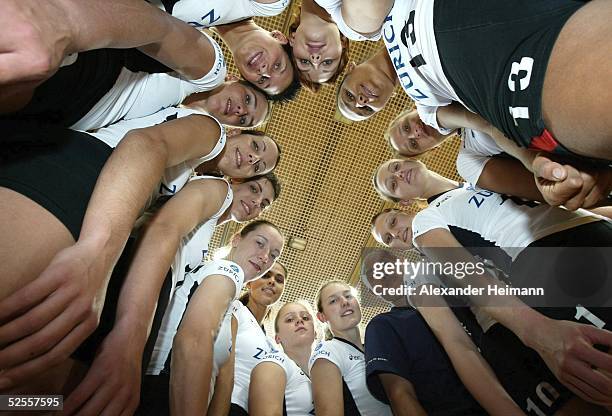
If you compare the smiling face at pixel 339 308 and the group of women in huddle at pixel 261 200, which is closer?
the group of women in huddle at pixel 261 200

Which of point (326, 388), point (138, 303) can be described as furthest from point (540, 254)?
point (138, 303)

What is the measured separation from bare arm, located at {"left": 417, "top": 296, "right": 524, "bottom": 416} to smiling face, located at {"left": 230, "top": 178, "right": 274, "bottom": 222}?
4.05ft

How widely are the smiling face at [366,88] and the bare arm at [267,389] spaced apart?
5.50ft

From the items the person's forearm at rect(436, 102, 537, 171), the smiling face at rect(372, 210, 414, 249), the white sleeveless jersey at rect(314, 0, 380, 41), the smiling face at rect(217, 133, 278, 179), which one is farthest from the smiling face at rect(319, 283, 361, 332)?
the white sleeveless jersey at rect(314, 0, 380, 41)

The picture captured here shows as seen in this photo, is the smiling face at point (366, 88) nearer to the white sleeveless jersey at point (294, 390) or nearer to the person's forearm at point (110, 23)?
the white sleeveless jersey at point (294, 390)

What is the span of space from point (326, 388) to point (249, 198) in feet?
4.12

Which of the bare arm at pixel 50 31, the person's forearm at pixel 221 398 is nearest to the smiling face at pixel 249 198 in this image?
the person's forearm at pixel 221 398

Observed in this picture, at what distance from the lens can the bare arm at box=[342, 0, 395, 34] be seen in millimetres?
1955

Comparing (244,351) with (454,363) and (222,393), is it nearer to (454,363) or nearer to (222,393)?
(222,393)

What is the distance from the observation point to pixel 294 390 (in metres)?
2.61

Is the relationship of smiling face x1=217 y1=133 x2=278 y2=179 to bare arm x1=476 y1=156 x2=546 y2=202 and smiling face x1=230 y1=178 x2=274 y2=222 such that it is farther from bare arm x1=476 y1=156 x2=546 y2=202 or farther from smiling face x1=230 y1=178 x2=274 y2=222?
bare arm x1=476 y1=156 x2=546 y2=202

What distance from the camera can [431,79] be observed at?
161 centimetres

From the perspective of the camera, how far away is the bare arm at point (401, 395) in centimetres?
202

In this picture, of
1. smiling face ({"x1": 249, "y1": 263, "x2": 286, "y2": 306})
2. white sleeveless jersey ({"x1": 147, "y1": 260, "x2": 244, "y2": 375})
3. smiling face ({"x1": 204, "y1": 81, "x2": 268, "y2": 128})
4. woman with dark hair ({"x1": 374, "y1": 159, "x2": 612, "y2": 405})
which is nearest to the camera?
woman with dark hair ({"x1": 374, "y1": 159, "x2": 612, "y2": 405})
